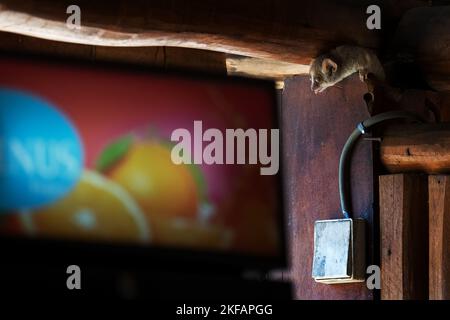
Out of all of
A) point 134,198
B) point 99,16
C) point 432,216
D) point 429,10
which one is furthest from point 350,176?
point 134,198

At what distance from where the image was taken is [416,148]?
3.15 meters

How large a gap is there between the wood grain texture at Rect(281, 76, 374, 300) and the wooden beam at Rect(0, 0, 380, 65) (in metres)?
0.19

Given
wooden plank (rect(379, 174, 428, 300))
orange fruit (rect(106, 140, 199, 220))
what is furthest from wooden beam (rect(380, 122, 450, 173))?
orange fruit (rect(106, 140, 199, 220))

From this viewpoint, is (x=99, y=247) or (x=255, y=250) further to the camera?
(x=255, y=250)

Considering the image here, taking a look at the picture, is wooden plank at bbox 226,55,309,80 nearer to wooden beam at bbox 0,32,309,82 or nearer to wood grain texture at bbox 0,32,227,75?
wooden beam at bbox 0,32,309,82

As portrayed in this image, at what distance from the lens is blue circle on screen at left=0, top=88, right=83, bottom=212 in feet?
Result: 6.54

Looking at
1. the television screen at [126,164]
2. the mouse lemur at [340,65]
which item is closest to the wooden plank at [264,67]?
Answer: the mouse lemur at [340,65]

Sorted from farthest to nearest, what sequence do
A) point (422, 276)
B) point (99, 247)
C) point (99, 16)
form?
point (422, 276)
point (99, 16)
point (99, 247)

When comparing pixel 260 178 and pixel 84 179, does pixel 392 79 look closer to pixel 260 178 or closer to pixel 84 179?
pixel 260 178

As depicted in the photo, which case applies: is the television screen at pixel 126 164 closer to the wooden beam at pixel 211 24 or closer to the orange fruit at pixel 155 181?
Answer: the orange fruit at pixel 155 181

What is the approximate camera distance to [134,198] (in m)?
2.13

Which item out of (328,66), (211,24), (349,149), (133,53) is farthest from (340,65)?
(133,53)
